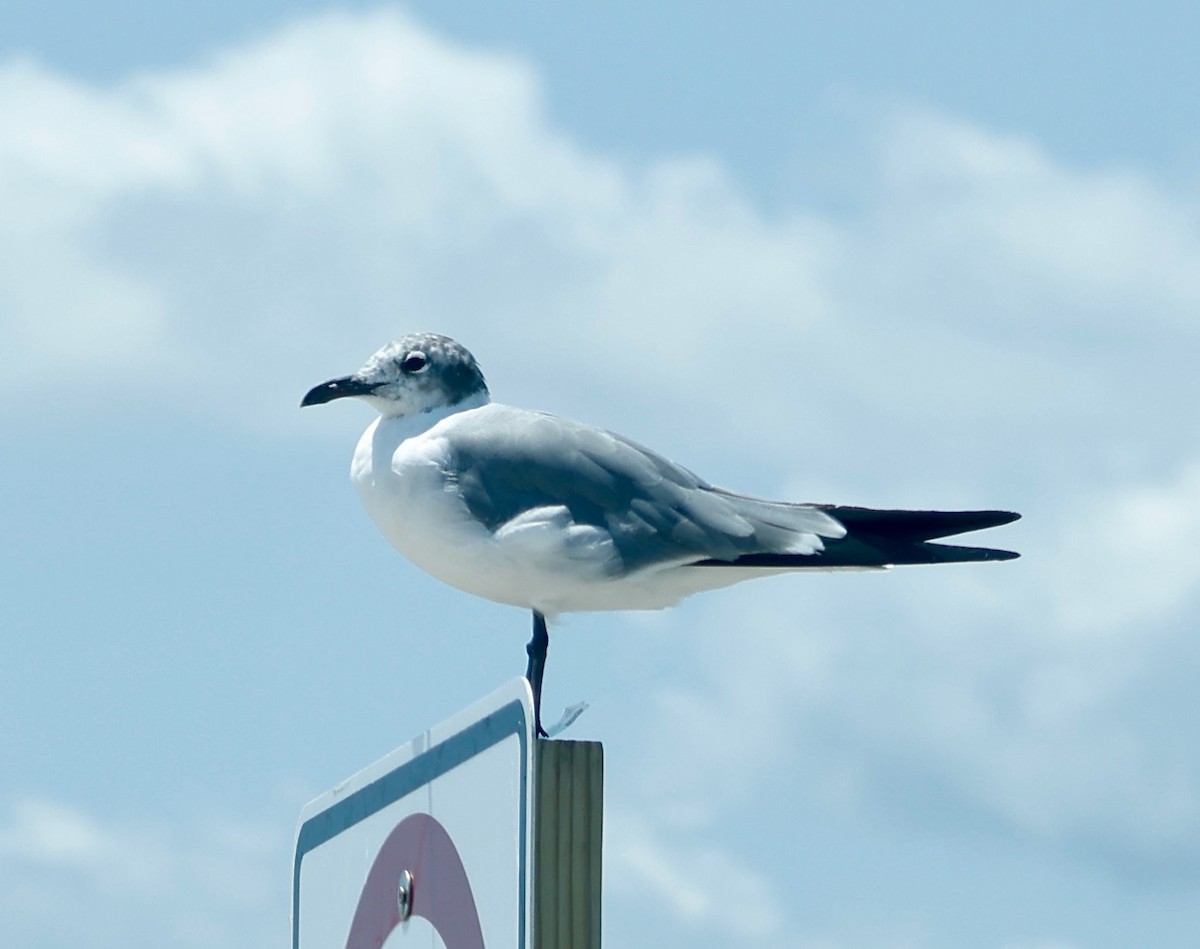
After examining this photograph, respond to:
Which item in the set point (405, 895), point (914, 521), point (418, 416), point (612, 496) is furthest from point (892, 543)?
point (405, 895)

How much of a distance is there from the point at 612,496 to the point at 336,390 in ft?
2.70

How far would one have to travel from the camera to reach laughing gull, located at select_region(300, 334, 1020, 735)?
455cm

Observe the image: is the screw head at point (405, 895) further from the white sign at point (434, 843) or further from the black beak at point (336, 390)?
the black beak at point (336, 390)

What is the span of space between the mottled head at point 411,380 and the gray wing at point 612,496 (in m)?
0.26

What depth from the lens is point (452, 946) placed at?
113 inches

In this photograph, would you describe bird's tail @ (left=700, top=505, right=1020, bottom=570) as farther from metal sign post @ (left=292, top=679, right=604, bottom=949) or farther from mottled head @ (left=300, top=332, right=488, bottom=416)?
metal sign post @ (left=292, top=679, right=604, bottom=949)

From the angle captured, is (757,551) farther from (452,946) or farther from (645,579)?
(452,946)

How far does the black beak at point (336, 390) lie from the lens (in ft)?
16.5

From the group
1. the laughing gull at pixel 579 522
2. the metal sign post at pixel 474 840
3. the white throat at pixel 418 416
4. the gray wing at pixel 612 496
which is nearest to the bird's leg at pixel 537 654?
the laughing gull at pixel 579 522

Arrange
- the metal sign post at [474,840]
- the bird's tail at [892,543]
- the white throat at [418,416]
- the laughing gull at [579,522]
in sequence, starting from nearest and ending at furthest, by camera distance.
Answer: the metal sign post at [474,840] < the laughing gull at [579,522] < the bird's tail at [892,543] < the white throat at [418,416]

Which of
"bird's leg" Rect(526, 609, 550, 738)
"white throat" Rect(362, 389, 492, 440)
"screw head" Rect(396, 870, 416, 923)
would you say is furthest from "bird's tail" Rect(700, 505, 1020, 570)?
"screw head" Rect(396, 870, 416, 923)

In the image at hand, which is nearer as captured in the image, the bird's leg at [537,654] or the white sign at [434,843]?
the white sign at [434,843]

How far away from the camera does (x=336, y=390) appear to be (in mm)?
5031

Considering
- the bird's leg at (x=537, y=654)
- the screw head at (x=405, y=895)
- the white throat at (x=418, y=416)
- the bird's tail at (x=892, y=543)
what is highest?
the white throat at (x=418, y=416)
